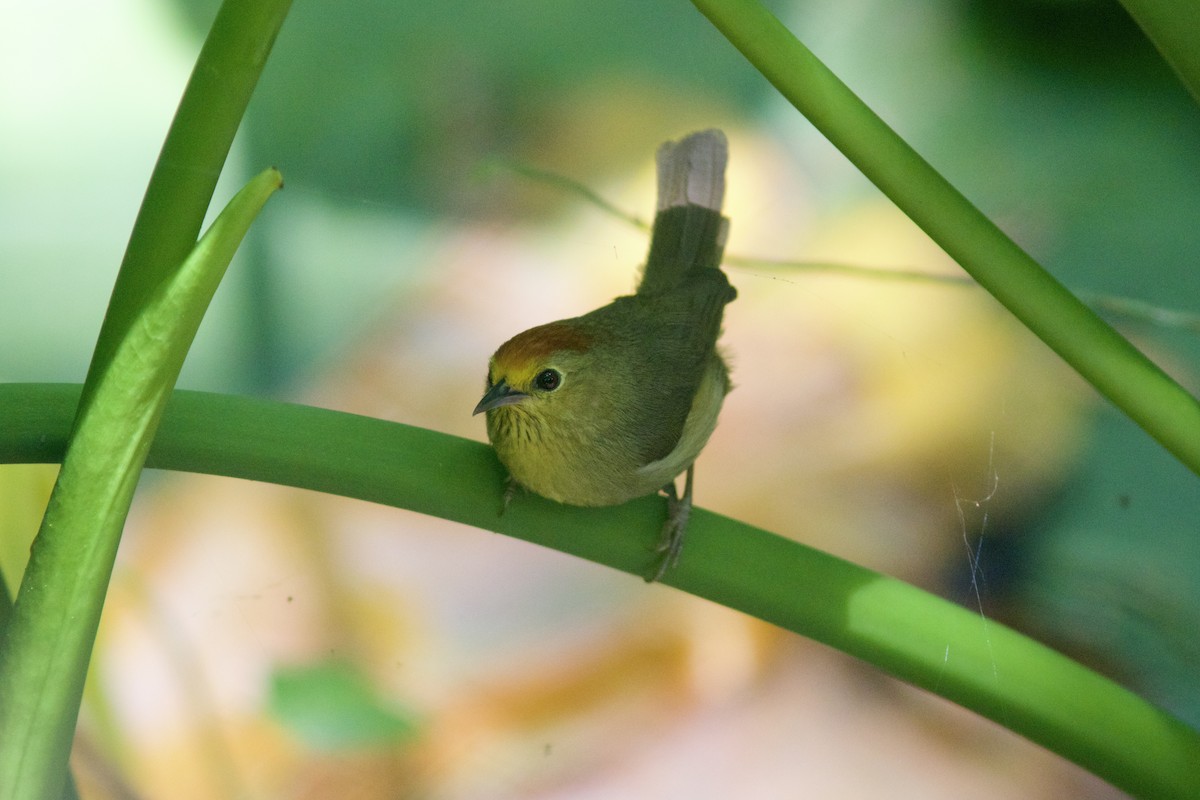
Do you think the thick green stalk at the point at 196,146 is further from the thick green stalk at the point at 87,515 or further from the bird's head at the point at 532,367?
the bird's head at the point at 532,367

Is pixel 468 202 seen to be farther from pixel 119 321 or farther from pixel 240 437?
pixel 119 321

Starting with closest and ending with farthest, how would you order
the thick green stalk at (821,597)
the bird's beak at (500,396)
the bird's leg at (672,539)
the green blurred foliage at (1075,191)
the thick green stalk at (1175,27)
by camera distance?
the thick green stalk at (1175,27) → the thick green stalk at (821,597) → the bird's leg at (672,539) → the bird's beak at (500,396) → the green blurred foliage at (1075,191)

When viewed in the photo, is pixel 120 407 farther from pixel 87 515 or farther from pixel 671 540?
pixel 671 540

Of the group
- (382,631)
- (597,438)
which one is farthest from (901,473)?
(382,631)

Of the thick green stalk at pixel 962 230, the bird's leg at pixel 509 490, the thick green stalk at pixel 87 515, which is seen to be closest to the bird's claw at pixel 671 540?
the bird's leg at pixel 509 490

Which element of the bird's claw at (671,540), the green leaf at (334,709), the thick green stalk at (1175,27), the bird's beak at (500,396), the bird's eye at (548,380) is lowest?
the green leaf at (334,709)

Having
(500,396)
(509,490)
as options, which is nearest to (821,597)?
(509,490)
